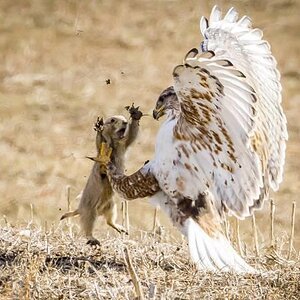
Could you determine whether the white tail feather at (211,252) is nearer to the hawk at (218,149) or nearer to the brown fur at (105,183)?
the hawk at (218,149)

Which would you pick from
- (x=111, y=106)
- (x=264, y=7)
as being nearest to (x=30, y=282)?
(x=111, y=106)

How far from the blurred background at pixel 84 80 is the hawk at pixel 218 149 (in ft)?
6.79

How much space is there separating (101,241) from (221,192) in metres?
0.76

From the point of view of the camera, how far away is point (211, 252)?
7.37 meters

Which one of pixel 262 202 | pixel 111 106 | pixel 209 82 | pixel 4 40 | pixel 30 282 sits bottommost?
pixel 30 282

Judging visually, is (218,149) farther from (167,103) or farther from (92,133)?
(92,133)

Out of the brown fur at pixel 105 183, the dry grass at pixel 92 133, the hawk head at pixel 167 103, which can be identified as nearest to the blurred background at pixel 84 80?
the dry grass at pixel 92 133

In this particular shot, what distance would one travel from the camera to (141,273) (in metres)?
6.90

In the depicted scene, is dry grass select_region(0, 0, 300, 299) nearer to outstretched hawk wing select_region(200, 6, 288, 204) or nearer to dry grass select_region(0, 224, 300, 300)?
dry grass select_region(0, 224, 300, 300)

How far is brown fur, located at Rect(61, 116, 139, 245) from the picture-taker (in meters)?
8.22

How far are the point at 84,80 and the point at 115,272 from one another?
7.72 m

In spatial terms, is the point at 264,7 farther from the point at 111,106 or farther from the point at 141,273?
the point at 141,273

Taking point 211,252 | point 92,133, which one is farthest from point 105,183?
point 92,133

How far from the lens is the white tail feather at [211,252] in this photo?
281 inches
